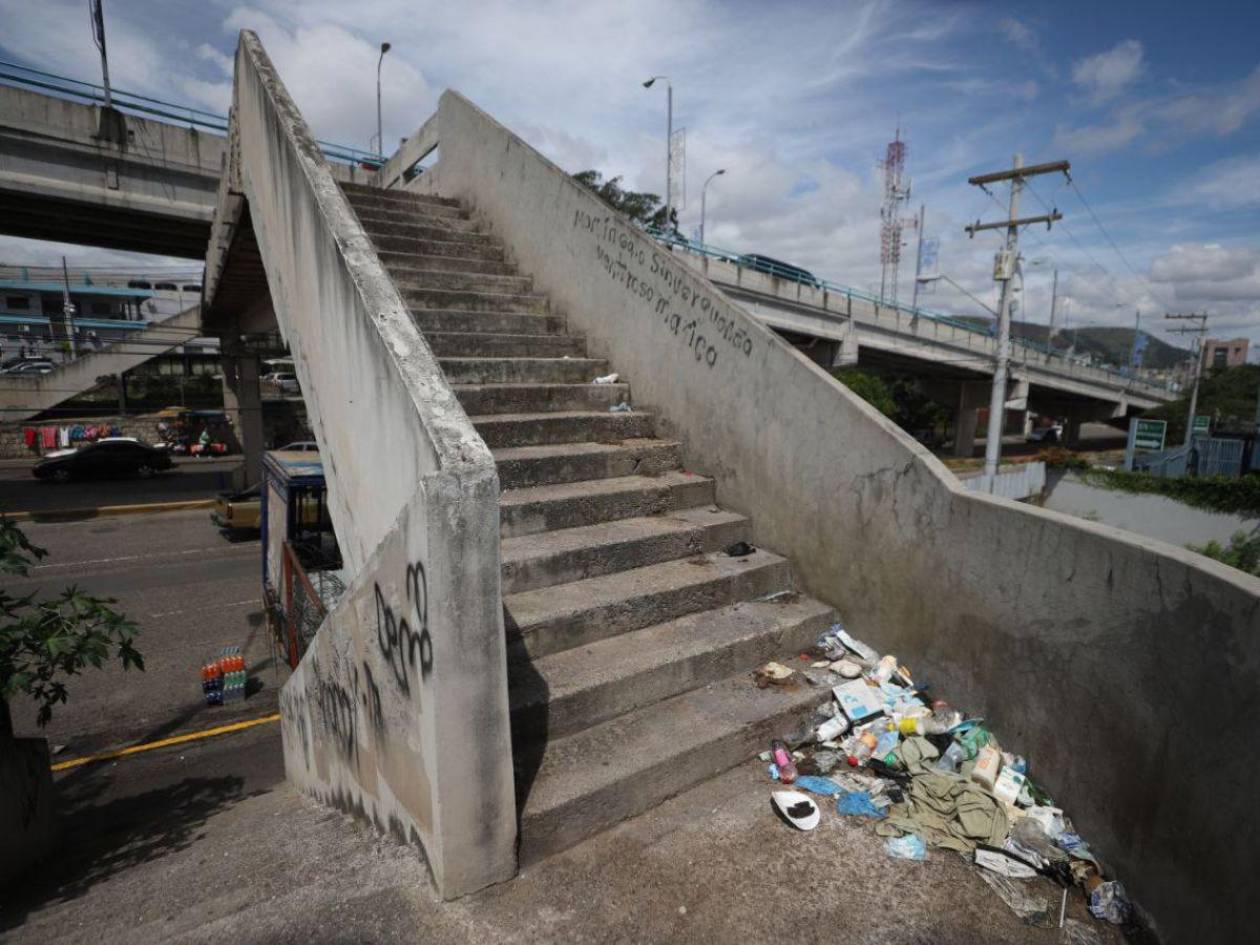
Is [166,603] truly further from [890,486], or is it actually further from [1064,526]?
[1064,526]

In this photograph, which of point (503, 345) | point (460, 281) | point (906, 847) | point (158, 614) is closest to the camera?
point (906, 847)

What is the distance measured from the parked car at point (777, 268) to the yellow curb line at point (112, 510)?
18.5 m

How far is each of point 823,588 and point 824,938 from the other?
224 centimetres

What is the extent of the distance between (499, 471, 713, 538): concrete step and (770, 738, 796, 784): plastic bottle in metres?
1.86

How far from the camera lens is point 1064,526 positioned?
3025 millimetres

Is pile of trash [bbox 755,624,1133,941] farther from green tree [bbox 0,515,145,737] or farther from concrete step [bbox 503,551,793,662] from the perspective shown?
green tree [bbox 0,515,145,737]

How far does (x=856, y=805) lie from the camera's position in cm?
312

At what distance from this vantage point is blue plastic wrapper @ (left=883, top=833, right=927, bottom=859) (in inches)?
112

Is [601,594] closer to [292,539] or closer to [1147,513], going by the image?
[292,539]

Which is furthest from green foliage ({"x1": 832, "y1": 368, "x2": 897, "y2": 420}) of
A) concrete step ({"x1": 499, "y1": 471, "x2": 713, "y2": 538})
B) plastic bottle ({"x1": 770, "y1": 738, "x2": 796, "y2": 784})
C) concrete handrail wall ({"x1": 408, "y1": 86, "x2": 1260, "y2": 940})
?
plastic bottle ({"x1": 770, "y1": 738, "x2": 796, "y2": 784})

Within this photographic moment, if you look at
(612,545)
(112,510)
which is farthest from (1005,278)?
(112,510)

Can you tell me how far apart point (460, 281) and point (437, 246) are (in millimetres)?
873

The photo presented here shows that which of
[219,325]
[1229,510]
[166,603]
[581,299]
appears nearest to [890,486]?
[581,299]

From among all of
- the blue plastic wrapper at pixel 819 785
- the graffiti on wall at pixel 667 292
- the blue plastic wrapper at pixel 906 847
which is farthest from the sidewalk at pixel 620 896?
the graffiti on wall at pixel 667 292
